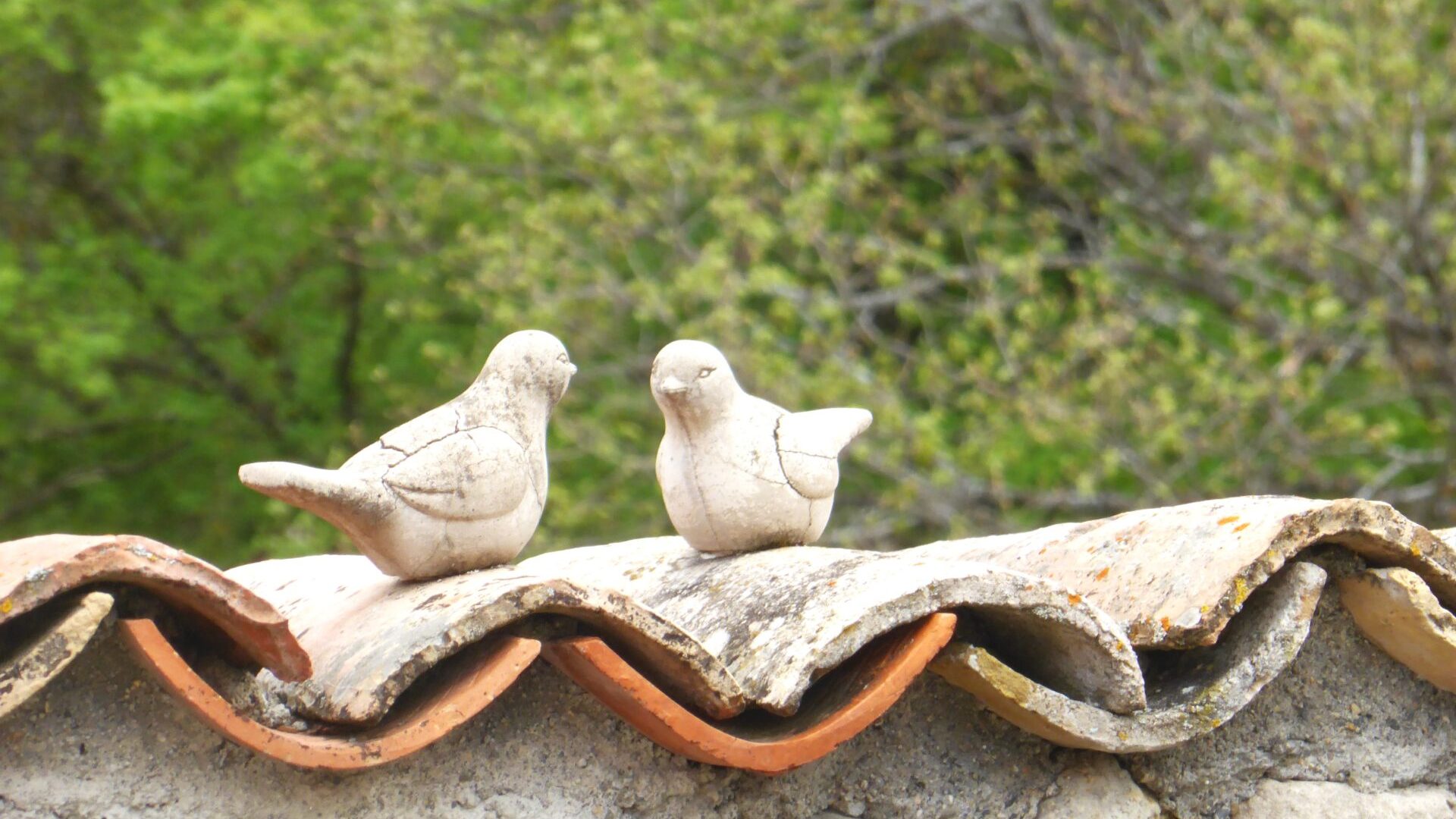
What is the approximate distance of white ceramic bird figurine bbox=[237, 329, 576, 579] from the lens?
236cm

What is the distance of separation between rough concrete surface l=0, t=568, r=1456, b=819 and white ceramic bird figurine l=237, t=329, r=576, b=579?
0.31 m

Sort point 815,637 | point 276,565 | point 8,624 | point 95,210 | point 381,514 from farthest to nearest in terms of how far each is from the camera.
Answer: point 95,210 < point 276,565 < point 381,514 < point 815,637 < point 8,624

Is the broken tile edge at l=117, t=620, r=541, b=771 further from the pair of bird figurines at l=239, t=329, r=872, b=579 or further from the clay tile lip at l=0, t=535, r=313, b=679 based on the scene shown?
the pair of bird figurines at l=239, t=329, r=872, b=579

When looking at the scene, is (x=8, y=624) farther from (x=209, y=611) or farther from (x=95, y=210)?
(x=95, y=210)

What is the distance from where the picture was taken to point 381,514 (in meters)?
2.36

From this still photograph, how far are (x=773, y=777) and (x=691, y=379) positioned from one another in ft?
2.20

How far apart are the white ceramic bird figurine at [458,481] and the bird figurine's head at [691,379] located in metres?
0.19

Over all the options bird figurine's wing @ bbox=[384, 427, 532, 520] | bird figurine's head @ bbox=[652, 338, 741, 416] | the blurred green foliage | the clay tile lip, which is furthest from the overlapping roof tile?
the blurred green foliage

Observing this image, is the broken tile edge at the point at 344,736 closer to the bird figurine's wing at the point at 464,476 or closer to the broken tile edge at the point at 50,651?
the broken tile edge at the point at 50,651

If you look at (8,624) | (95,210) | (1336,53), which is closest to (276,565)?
(8,624)

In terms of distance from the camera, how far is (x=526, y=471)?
2.49 m

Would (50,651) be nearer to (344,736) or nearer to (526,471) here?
(344,736)

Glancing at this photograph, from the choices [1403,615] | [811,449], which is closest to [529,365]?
[811,449]

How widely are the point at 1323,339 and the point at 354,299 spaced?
629 centimetres
